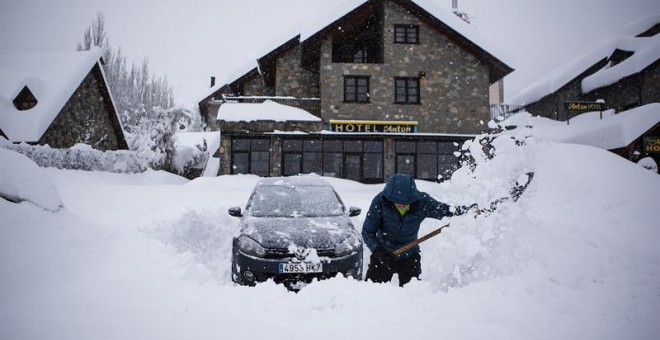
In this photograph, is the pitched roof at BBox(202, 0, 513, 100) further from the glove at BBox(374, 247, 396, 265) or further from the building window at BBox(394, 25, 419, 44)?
the glove at BBox(374, 247, 396, 265)

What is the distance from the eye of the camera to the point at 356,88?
61.5ft

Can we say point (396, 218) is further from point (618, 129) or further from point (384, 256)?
point (618, 129)

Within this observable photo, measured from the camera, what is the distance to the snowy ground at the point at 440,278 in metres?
2.84

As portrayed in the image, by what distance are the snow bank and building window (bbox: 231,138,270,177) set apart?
13.6m

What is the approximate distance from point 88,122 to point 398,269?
24026 mm

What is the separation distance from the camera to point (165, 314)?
3.01m

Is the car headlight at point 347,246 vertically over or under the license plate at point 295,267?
over

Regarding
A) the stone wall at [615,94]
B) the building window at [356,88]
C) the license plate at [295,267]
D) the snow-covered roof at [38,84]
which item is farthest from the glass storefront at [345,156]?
the license plate at [295,267]

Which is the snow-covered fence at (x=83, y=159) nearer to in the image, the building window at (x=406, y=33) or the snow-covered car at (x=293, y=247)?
the snow-covered car at (x=293, y=247)

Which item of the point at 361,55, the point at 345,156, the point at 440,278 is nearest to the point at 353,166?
the point at 345,156

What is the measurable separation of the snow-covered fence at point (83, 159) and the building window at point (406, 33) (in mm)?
16289

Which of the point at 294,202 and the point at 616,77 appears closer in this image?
the point at 294,202

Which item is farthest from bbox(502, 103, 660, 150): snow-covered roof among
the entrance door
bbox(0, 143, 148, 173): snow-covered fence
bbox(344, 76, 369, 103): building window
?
bbox(0, 143, 148, 173): snow-covered fence

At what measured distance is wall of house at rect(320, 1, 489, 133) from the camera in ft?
60.2
